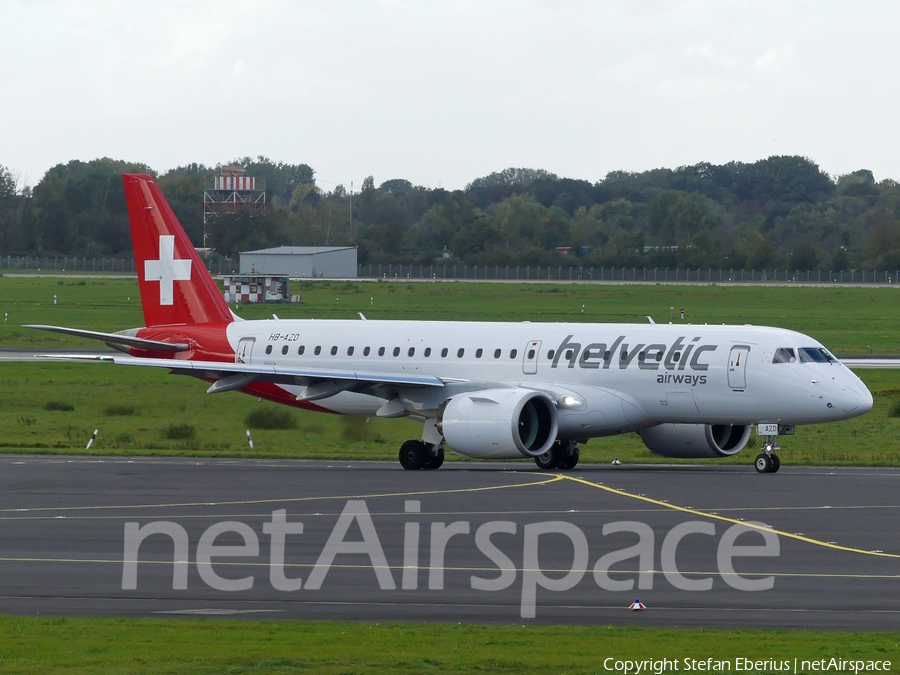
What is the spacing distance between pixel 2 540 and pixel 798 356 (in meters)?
20.2

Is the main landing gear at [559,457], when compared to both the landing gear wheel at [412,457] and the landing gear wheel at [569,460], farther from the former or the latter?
the landing gear wheel at [412,457]

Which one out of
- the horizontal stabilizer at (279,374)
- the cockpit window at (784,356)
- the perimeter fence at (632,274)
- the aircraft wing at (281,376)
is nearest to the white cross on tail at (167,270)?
the aircraft wing at (281,376)

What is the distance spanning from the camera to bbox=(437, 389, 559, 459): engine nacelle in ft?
117

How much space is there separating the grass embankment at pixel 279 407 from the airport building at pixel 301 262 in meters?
37.7

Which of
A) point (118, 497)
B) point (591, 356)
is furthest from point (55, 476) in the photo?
point (591, 356)

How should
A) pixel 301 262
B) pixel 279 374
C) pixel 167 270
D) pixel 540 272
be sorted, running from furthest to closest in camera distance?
pixel 540 272
pixel 301 262
pixel 167 270
pixel 279 374

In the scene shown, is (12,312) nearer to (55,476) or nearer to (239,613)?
(55,476)

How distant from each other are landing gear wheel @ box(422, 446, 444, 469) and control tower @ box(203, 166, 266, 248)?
146861 mm

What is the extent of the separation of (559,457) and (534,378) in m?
2.18

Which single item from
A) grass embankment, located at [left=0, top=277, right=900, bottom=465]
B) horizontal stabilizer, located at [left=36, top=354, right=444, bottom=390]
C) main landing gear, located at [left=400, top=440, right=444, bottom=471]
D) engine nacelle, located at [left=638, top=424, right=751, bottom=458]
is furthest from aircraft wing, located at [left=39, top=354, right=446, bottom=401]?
engine nacelle, located at [left=638, top=424, right=751, bottom=458]

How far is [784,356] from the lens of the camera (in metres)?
35.6

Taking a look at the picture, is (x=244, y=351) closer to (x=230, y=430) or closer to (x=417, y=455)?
(x=230, y=430)

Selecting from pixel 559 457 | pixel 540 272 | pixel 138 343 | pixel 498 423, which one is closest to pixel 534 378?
pixel 559 457

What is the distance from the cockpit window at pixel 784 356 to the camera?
3550 centimetres
